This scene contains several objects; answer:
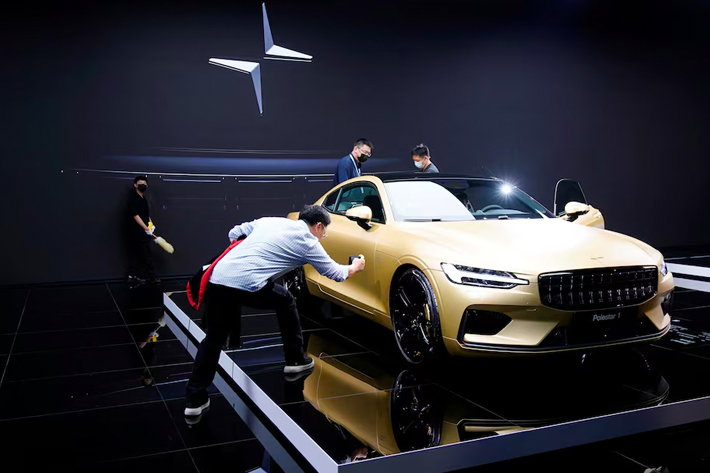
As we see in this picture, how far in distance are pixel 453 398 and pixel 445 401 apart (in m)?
0.09

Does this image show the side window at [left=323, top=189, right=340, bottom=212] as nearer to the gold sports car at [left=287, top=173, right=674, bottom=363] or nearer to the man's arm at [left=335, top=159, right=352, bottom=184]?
the gold sports car at [left=287, top=173, right=674, bottom=363]

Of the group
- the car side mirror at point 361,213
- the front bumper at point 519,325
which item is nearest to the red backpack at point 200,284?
the car side mirror at point 361,213

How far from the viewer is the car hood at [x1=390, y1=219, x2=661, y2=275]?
385 cm

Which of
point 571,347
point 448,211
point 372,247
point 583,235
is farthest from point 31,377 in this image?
point 583,235

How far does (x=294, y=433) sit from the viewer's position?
324cm

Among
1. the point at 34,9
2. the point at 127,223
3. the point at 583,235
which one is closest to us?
the point at 583,235

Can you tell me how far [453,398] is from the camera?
3805mm

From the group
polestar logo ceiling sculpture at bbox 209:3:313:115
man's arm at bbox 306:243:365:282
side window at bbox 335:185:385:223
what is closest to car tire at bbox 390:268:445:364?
man's arm at bbox 306:243:365:282

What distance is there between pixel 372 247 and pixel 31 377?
8.58ft

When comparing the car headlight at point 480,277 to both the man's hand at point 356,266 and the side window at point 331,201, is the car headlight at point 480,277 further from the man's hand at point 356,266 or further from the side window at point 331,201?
the side window at point 331,201

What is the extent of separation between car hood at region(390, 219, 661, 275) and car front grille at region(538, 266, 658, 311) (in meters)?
0.05

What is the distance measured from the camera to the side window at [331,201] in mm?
6082

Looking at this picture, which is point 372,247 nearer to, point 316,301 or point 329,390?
point 329,390

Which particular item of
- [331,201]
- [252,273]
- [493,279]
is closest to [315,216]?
[252,273]
